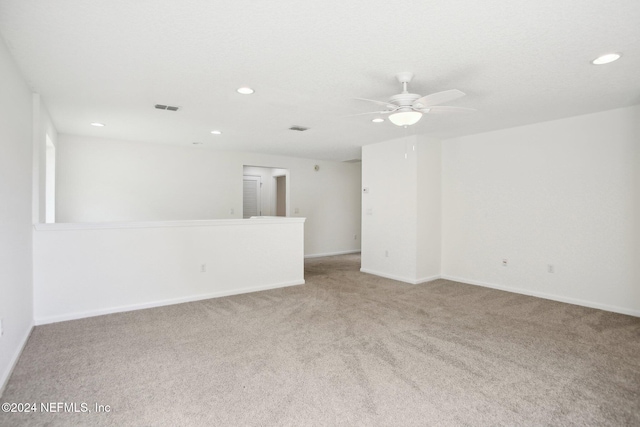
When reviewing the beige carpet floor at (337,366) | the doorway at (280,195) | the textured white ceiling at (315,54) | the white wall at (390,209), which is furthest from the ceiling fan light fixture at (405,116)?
the doorway at (280,195)

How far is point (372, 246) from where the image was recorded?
20.6 feet

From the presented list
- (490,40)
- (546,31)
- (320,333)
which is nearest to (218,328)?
(320,333)

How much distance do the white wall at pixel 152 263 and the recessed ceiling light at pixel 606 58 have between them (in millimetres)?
3908

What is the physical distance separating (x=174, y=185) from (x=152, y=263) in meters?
2.74

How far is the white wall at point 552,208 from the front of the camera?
157 inches

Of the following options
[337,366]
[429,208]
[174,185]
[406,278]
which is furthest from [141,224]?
[429,208]

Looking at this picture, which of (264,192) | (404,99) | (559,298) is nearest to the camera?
(404,99)

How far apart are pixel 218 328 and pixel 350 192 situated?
595cm

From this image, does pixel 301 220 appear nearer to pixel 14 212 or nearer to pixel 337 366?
pixel 337 366

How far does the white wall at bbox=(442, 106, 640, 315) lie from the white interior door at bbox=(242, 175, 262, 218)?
500 centimetres

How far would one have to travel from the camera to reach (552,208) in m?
4.55

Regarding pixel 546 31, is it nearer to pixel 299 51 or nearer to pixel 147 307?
pixel 299 51

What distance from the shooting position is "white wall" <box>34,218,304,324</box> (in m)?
3.64

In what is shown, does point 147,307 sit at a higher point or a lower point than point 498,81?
lower
